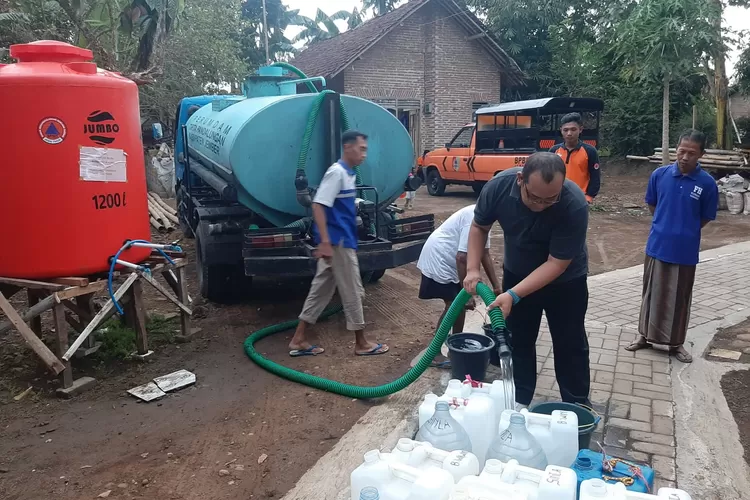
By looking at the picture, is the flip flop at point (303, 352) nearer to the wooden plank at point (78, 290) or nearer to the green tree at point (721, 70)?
the wooden plank at point (78, 290)

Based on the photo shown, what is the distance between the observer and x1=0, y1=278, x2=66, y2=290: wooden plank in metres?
4.13

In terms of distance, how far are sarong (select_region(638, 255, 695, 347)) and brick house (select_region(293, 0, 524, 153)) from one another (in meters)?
15.3

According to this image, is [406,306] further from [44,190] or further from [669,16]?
[669,16]

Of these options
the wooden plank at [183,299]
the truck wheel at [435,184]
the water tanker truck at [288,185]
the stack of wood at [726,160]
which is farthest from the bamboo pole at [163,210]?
the stack of wood at [726,160]

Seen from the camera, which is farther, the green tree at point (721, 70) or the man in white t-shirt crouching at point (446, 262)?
the green tree at point (721, 70)

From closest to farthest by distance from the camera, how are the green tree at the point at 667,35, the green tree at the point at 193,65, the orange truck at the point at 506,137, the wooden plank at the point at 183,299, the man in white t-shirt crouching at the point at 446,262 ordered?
1. the man in white t-shirt crouching at the point at 446,262
2. the wooden plank at the point at 183,299
3. the green tree at the point at 667,35
4. the orange truck at the point at 506,137
5. the green tree at the point at 193,65

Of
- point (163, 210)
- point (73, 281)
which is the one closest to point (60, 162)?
point (73, 281)

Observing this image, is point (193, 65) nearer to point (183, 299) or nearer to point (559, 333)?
point (183, 299)

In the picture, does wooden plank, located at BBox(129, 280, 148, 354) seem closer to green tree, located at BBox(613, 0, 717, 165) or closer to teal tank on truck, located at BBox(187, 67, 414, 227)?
teal tank on truck, located at BBox(187, 67, 414, 227)

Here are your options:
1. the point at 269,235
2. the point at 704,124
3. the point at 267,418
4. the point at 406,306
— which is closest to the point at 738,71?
the point at 704,124

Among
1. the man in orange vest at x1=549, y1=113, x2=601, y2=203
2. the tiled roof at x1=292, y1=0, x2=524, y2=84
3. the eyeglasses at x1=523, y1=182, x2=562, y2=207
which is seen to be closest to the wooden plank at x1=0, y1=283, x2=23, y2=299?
the eyeglasses at x1=523, y1=182, x2=562, y2=207

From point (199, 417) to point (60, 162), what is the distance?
2.03 metres

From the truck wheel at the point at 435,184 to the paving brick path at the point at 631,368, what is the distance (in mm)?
9064

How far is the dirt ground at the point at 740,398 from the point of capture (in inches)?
139
